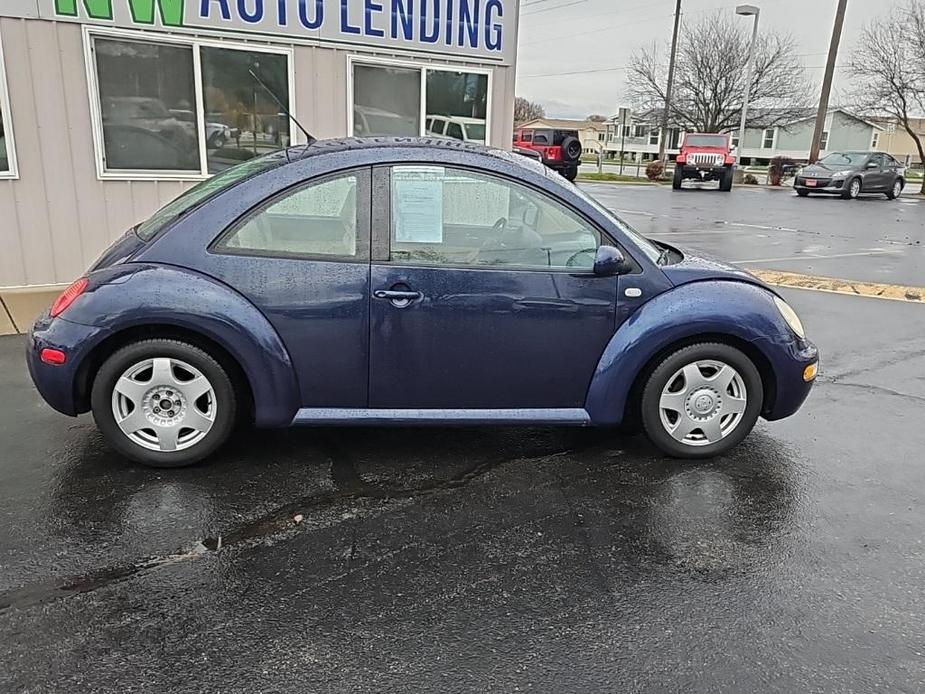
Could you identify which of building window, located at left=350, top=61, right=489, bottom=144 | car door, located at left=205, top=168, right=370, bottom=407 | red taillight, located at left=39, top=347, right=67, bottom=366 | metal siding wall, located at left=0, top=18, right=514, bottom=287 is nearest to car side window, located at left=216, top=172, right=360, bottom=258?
car door, located at left=205, top=168, right=370, bottom=407

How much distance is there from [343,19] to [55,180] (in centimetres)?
331

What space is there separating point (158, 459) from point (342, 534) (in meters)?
1.14

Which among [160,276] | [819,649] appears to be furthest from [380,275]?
[819,649]

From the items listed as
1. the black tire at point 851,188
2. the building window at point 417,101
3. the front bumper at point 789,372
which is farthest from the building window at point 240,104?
the black tire at point 851,188

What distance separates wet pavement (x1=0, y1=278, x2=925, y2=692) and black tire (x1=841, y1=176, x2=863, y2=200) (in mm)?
24273

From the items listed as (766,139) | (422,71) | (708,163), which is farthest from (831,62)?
(766,139)

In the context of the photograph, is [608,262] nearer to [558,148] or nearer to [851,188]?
[851,188]

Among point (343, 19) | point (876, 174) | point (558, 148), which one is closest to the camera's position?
point (343, 19)

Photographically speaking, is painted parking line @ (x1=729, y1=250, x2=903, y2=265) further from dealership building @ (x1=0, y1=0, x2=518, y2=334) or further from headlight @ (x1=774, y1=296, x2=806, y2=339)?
headlight @ (x1=774, y1=296, x2=806, y2=339)

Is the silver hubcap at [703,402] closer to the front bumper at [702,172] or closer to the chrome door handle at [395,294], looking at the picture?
the chrome door handle at [395,294]

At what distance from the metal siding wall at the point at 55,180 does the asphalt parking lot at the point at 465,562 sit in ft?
9.73

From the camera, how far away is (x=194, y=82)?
7664 mm

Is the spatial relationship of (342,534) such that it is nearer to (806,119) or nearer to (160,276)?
(160,276)

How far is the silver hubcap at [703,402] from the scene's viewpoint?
398cm
